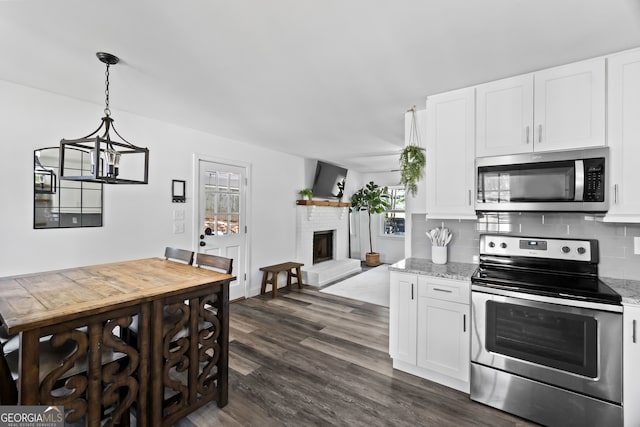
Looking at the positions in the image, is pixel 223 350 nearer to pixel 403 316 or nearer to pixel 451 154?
pixel 403 316

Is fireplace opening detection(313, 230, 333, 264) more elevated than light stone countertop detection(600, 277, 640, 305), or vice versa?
light stone countertop detection(600, 277, 640, 305)

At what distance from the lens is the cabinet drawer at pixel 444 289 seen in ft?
7.18

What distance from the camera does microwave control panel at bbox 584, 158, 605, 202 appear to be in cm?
196

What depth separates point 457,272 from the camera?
90.5 inches

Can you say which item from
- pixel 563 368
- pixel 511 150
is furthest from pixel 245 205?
pixel 563 368

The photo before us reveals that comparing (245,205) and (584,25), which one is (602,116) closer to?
(584,25)

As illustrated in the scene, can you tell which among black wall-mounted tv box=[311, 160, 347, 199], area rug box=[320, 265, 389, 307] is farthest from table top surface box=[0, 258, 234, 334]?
black wall-mounted tv box=[311, 160, 347, 199]

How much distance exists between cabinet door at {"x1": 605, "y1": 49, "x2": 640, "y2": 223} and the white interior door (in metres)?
4.06

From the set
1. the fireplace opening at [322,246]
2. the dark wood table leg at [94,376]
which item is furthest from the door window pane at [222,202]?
the dark wood table leg at [94,376]

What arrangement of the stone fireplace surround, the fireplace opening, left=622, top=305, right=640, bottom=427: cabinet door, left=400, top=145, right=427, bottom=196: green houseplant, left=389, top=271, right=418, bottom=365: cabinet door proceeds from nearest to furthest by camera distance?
1. left=622, top=305, right=640, bottom=427: cabinet door
2. left=389, top=271, right=418, bottom=365: cabinet door
3. left=400, top=145, right=427, bottom=196: green houseplant
4. the stone fireplace surround
5. the fireplace opening

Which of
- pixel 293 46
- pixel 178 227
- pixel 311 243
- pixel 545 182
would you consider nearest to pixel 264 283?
pixel 311 243

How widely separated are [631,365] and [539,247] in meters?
0.90

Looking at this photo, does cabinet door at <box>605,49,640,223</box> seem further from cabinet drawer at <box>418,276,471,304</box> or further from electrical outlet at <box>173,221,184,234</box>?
electrical outlet at <box>173,221,184,234</box>

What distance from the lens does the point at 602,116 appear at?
196cm
